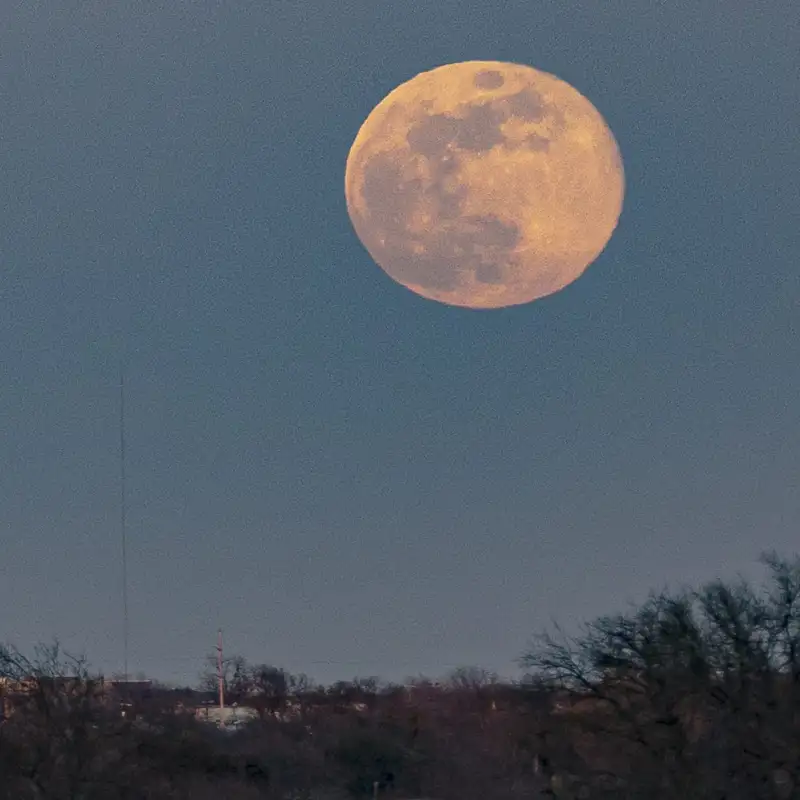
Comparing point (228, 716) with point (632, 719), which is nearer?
point (632, 719)

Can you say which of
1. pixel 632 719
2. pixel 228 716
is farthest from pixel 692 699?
pixel 228 716

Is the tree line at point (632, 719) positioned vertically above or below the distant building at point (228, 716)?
below

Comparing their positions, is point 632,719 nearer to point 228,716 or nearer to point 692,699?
point 692,699

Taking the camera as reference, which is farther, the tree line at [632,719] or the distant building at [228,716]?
the distant building at [228,716]

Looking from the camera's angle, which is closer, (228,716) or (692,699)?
(692,699)

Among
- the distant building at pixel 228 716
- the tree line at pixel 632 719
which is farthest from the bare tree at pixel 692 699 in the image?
the distant building at pixel 228 716

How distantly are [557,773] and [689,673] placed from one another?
412 cm

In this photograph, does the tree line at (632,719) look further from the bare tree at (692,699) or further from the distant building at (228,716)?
the distant building at (228,716)

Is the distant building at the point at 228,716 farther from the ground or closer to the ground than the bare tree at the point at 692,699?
farther from the ground

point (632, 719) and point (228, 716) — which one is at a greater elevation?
point (228, 716)

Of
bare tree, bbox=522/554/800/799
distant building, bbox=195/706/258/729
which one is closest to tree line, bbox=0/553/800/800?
bare tree, bbox=522/554/800/799

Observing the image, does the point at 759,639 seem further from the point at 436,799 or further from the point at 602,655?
the point at 436,799

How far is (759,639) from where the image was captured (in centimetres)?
4294

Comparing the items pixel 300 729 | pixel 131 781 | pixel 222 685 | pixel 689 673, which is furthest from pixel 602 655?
pixel 222 685
